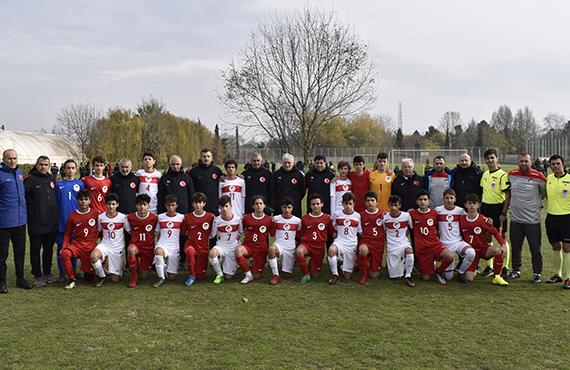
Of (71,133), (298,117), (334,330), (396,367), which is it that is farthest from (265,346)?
(71,133)

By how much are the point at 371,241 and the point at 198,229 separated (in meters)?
2.62

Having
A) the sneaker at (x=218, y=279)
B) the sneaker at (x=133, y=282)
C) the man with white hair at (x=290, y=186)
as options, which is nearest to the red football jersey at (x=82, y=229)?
the sneaker at (x=133, y=282)

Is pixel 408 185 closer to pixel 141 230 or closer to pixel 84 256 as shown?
pixel 141 230

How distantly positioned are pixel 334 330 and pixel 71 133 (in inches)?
1247

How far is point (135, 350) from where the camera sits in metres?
3.48

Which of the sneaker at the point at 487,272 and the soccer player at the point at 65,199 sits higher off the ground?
the soccer player at the point at 65,199

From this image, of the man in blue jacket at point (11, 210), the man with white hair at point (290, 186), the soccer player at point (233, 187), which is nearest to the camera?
the man in blue jacket at point (11, 210)

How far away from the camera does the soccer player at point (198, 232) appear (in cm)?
570

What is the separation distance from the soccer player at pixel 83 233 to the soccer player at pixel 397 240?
433 cm

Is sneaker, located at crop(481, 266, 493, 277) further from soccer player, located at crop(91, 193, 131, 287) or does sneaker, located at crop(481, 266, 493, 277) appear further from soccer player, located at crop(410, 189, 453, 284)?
soccer player, located at crop(91, 193, 131, 287)

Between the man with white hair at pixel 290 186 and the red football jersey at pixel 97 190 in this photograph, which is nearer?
the red football jersey at pixel 97 190

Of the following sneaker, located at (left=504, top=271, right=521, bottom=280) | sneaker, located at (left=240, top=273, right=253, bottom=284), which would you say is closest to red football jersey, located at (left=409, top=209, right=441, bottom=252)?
sneaker, located at (left=504, top=271, right=521, bottom=280)

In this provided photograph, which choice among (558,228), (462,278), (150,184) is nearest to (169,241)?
(150,184)

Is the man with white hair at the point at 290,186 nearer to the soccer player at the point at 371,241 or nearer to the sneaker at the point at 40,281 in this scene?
the soccer player at the point at 371,241
